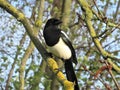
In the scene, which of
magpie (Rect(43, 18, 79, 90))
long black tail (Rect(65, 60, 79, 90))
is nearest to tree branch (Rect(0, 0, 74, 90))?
long black tail (Rect(65, 60, 79, 90))

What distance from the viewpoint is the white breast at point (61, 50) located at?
327cm

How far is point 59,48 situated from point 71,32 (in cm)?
379

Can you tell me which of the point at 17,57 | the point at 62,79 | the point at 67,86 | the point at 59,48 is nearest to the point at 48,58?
the point at 62,79

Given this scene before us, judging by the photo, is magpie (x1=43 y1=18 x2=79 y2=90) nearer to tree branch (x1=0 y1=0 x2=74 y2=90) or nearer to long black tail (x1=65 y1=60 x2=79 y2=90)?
long black tail (x1=65 y1=60 x2=79 y2=90)

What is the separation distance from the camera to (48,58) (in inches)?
95.8

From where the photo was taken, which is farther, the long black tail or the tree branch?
the long black tail

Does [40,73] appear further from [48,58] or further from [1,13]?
[1,13]

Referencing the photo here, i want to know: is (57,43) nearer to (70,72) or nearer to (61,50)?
(61,50)

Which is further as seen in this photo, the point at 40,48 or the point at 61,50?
the point at 61,50

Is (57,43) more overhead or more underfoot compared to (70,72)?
more overhead

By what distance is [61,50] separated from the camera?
3340 millimetres

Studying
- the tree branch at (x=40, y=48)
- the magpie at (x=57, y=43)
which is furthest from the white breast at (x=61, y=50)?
the tree branch at (x=40, y=48)

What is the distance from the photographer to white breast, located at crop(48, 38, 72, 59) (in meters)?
3.27

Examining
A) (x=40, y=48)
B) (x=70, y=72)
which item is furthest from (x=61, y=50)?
(x=40, y=48)
